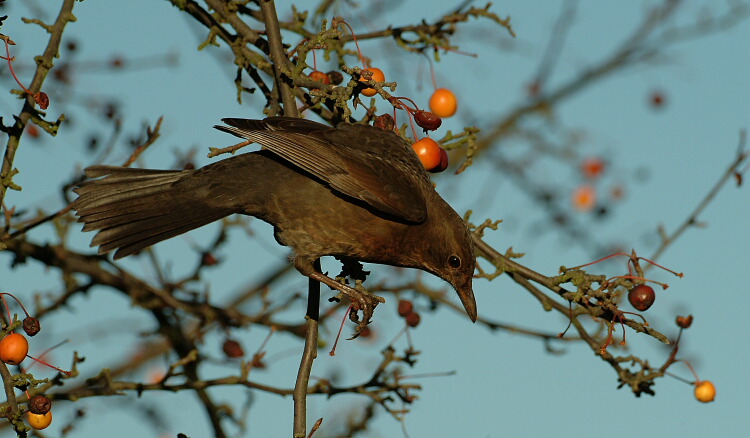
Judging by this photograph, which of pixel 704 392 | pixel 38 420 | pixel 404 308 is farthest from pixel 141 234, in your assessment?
pixel 704 392

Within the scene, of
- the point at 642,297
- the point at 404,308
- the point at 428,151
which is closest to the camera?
the point at 642,297

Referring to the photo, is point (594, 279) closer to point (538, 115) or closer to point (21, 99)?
point (21, 99)

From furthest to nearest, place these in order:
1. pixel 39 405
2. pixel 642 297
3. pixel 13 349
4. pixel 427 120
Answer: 1. pixel 427 120
2. pixel 642 297
3. pixel 39 405
4. pixel 13 349

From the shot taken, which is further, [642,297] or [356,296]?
[356,296]

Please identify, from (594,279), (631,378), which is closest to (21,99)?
(594,279)

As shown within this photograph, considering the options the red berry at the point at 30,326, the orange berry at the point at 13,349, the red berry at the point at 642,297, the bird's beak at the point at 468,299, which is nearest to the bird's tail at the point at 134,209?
the red berry at the point at 30,326

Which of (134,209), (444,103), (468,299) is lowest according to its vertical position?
(468,299)

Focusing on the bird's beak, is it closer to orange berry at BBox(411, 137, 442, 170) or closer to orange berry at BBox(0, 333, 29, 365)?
orange berry at BBox(411, 137, 442, 170)

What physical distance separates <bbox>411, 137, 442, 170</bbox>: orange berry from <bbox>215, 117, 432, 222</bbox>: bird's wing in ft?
0.46

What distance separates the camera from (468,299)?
15.6ft

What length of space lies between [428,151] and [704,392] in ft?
6.87

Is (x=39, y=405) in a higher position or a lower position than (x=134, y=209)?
lower

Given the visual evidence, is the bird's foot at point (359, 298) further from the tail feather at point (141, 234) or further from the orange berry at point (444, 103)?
the orange berry at point (444, 103)

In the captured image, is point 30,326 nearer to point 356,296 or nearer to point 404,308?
point 356,296
